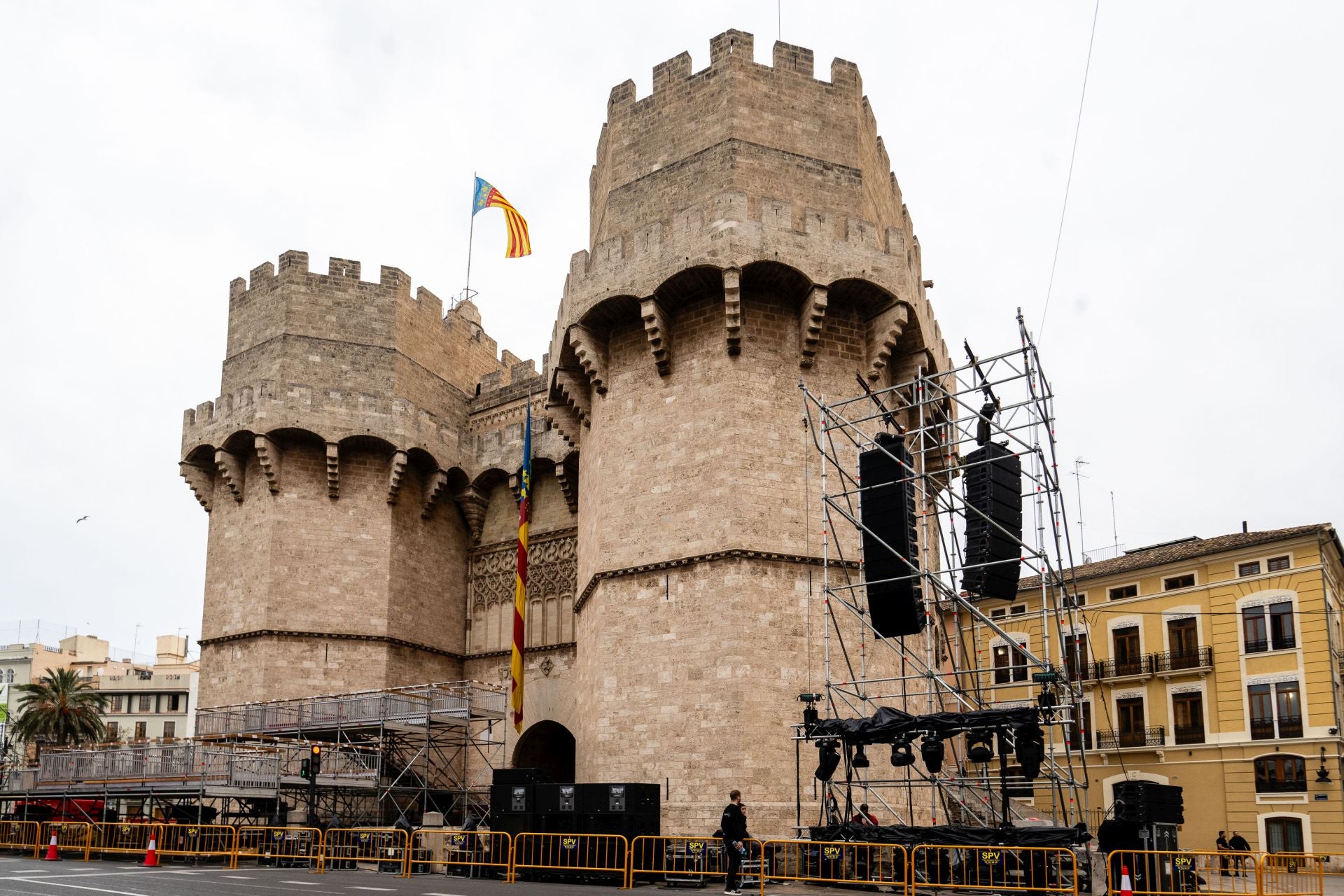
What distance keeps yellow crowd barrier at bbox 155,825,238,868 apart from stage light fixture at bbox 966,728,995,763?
12098 millimetres

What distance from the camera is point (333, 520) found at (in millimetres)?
27719

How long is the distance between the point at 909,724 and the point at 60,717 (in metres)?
45.6

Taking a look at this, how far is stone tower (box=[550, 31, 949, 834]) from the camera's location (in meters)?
19.5

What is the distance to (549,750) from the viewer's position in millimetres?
27250

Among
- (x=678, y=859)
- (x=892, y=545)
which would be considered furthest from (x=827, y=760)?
(x=892, y=545)

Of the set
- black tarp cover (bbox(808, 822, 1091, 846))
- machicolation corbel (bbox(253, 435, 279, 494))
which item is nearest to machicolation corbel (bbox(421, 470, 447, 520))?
machicolation corbel (bbox(253, 435, 279, 494))

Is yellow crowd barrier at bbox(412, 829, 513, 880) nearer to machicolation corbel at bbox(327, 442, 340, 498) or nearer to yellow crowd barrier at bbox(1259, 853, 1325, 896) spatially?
machicolation corbel at bbox(327, 442, 340, 498)

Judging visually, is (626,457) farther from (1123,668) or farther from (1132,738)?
(1132,738)

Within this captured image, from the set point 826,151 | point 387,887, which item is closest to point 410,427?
point 826,151

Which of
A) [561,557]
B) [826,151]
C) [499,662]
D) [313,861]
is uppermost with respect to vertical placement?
[826,151]

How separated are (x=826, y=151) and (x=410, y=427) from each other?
11840mm

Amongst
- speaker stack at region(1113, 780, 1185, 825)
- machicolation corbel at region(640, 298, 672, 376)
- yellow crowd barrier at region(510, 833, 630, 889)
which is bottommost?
yellow crowd barrier at region(510, 833, 630, 889)

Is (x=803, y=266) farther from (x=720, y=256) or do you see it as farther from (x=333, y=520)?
(x=333, y=520)

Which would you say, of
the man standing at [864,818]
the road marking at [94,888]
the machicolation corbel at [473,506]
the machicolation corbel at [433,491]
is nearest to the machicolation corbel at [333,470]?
the machicolation corbel at [433,491]
